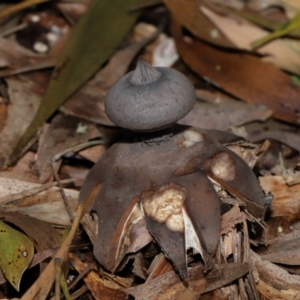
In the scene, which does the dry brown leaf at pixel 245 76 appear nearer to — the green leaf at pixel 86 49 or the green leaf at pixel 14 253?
the green leaf at pixel 86 49

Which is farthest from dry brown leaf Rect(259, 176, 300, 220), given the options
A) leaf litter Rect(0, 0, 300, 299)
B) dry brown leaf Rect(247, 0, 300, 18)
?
dry brown leaf Rect(247, 0, 300, 18)

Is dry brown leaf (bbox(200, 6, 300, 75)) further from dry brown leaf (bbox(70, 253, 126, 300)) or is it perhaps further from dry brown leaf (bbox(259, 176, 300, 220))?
dry brown leaf (bbox(70, 253, 126, 300))

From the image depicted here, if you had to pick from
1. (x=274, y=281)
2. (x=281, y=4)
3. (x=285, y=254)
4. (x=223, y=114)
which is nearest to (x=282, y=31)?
(x=281, y=4)

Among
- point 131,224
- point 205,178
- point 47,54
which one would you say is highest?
point 205,178

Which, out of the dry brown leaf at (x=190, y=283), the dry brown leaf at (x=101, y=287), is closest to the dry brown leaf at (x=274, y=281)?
the dry brown leaf at (x=190, y=283)

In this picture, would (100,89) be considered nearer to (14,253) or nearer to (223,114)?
(223,114)

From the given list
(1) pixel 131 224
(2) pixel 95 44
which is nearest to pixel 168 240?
(1) pixel 131 224

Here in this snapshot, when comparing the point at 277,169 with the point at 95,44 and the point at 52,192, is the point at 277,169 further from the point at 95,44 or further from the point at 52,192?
the point at 95,44
